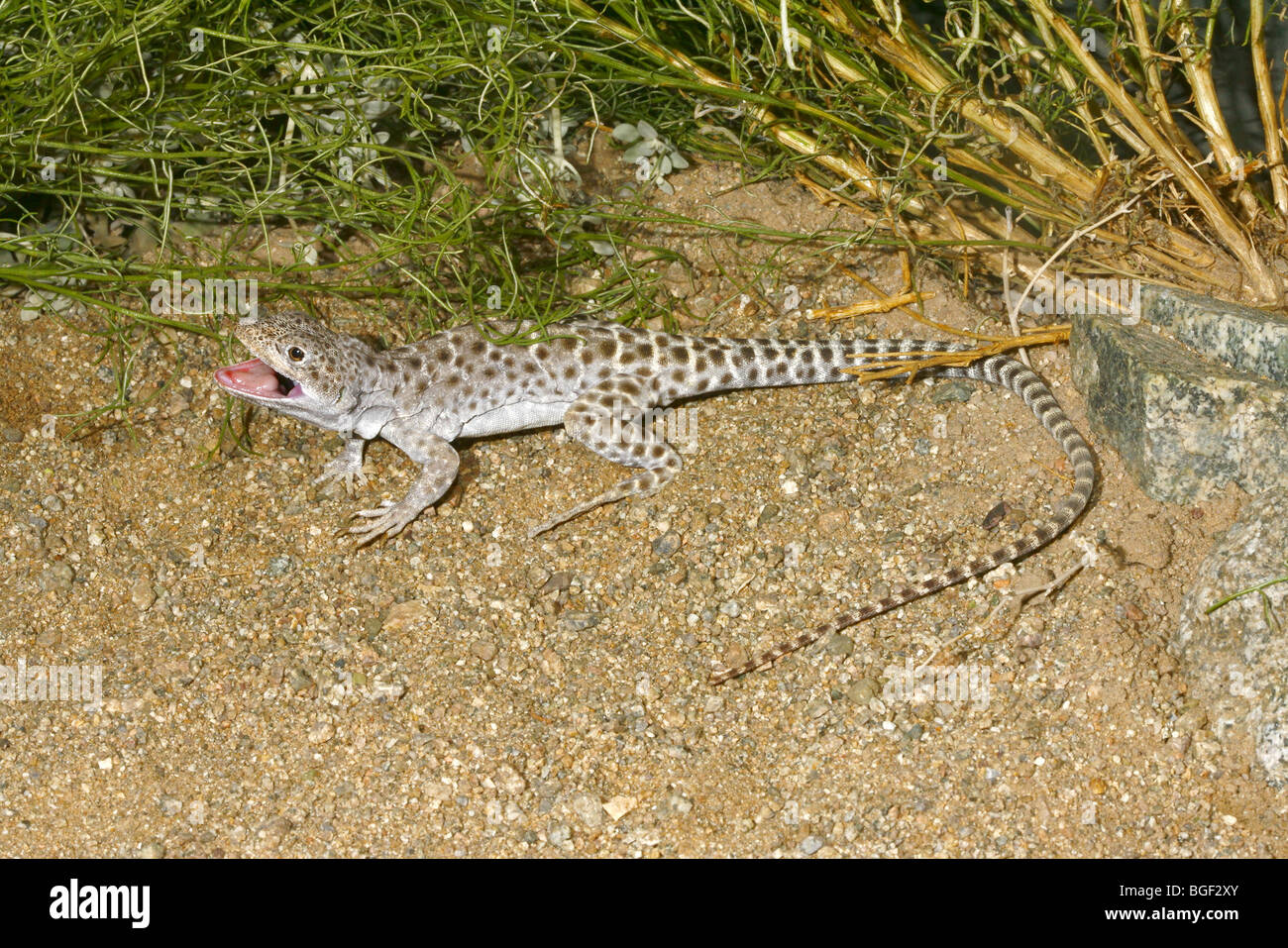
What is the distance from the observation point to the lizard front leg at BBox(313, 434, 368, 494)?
5.27m

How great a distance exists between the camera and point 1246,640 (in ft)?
13.1

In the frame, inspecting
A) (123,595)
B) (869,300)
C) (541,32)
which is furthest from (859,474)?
(123,595)

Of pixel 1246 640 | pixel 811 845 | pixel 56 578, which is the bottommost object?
pixel 56 578

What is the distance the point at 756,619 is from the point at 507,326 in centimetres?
193

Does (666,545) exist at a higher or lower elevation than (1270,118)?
lower

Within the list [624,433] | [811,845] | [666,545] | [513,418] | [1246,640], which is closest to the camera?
[811,845]

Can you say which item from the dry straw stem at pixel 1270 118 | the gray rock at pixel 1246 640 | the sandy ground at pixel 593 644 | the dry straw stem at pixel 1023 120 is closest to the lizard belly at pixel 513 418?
the sandy ground at pixel 593 644

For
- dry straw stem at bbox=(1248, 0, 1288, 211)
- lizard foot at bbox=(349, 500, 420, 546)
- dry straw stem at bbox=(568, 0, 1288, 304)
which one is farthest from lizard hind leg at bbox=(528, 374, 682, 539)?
dry straw stem at bbox=(1248, 0, 1288, 211)

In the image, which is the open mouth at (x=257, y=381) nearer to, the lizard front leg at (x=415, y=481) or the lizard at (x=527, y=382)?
the lizard at (x=527, y=382)

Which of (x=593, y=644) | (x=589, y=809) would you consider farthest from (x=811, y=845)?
(x=593, y=644)

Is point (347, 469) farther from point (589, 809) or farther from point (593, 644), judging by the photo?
point (589, 809)

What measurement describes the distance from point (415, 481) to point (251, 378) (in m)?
0.85

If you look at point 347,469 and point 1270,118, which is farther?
point 347,469

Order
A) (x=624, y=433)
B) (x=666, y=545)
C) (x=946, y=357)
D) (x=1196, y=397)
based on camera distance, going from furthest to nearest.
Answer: (x=624, y=433) < (x=946, y=357) < (x=666, y=545) < (x=1196, y=397)
